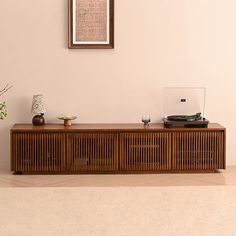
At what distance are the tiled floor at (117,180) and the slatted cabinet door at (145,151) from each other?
0.11 m

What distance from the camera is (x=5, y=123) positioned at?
721 centimetres

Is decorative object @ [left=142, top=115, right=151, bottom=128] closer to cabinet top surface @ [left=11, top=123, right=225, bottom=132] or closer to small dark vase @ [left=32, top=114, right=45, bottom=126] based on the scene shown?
cabinet top surface @ [left=11, top=123, right=225, bottom=132]

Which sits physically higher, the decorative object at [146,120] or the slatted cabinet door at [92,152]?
the decorative object at [146,120]

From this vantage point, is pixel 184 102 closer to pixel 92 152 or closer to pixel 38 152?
pixel 92 152

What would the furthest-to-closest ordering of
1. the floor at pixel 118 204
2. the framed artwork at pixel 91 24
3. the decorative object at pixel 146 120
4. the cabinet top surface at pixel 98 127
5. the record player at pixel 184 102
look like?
the record player at pixel 184 102 → the framed artwork at pixel 91 24 → the decorative object at pixel 146 120 → the cabinet top surface at pixel 98 127 → the floor at pixel 118 204

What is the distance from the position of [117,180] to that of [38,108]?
1209mm

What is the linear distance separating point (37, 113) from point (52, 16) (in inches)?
41.9

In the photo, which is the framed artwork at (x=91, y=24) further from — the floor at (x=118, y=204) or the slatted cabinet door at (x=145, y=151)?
the floor at (x=118, y=204)

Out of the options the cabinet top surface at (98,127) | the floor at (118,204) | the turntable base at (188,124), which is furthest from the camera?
the turntable base at (188,124)

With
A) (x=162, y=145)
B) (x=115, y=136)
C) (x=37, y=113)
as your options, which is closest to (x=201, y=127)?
(x=162, y=145)

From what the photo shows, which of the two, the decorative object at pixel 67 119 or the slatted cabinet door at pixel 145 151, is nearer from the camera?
the slatted cabinet door at pixel 145 151

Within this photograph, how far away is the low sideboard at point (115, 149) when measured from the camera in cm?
676

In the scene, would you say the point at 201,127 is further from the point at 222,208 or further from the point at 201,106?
the point at 222,208

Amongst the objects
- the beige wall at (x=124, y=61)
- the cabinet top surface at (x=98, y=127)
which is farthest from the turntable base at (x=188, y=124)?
the beige wall at (x=124, y=61)
